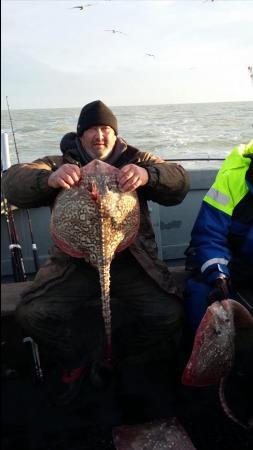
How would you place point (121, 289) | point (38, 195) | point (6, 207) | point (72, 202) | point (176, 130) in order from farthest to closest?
1. point (176, 130)
2. point (6, 207)
3. point (121, 289)
4. point (38, 195)
5. point (72, 202)

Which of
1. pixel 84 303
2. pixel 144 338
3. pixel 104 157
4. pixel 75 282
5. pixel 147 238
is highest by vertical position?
pixel 104 157

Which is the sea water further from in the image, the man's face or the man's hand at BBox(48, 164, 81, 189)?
the man's hand at BBox(48, 164, 81, 189)

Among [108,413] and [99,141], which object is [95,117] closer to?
[99,141]

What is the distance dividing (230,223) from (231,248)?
8.8 inches

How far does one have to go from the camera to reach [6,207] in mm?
3943

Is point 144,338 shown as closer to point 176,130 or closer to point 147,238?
point 147,238

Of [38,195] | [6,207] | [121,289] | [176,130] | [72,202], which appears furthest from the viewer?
[176,130]

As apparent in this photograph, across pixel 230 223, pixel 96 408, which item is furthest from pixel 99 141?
pixel 96 408

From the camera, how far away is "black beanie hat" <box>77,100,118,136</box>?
306cm

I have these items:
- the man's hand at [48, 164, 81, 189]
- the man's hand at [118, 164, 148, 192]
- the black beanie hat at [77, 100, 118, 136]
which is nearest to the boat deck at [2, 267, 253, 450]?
the man's hand at [118, 164, 148, 192]

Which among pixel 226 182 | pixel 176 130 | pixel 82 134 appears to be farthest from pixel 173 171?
pixel 176 130

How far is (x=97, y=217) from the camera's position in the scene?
2389 millimetres

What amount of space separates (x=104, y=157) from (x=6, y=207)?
4.58ft

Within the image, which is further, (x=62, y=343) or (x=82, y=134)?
(x=82, y=134)
